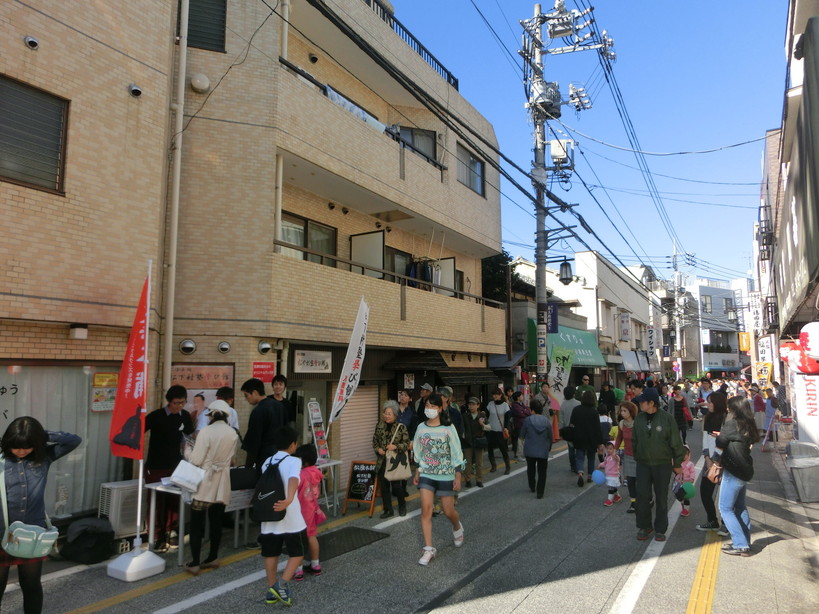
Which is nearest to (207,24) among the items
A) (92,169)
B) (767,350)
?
(92,169)

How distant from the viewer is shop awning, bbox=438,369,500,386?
1449 cm

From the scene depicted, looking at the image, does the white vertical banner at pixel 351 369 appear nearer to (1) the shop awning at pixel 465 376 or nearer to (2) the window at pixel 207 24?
(2) the window at pixel 207 24

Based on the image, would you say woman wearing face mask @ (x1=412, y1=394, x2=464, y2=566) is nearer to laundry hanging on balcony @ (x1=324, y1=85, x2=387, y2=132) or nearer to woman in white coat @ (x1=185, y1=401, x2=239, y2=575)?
woman in white coat @ (x1=185, y1=401, x2=239, y2=575)

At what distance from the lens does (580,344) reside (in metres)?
27.6

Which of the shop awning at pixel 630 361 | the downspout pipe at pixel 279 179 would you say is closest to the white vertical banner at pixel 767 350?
the shop awning at pixel 630 361

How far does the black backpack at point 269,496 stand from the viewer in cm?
484

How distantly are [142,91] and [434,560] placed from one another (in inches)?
290

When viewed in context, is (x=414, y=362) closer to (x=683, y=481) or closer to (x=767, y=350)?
(x=683, y=481)

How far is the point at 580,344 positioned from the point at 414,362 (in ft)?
54.6

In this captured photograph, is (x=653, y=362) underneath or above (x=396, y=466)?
above

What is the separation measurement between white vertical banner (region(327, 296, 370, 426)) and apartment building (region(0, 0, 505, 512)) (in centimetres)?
152

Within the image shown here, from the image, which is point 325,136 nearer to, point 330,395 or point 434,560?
point 330,395

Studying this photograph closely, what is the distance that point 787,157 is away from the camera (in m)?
12.5

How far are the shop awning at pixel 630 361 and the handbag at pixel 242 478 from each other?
33.9 meters
